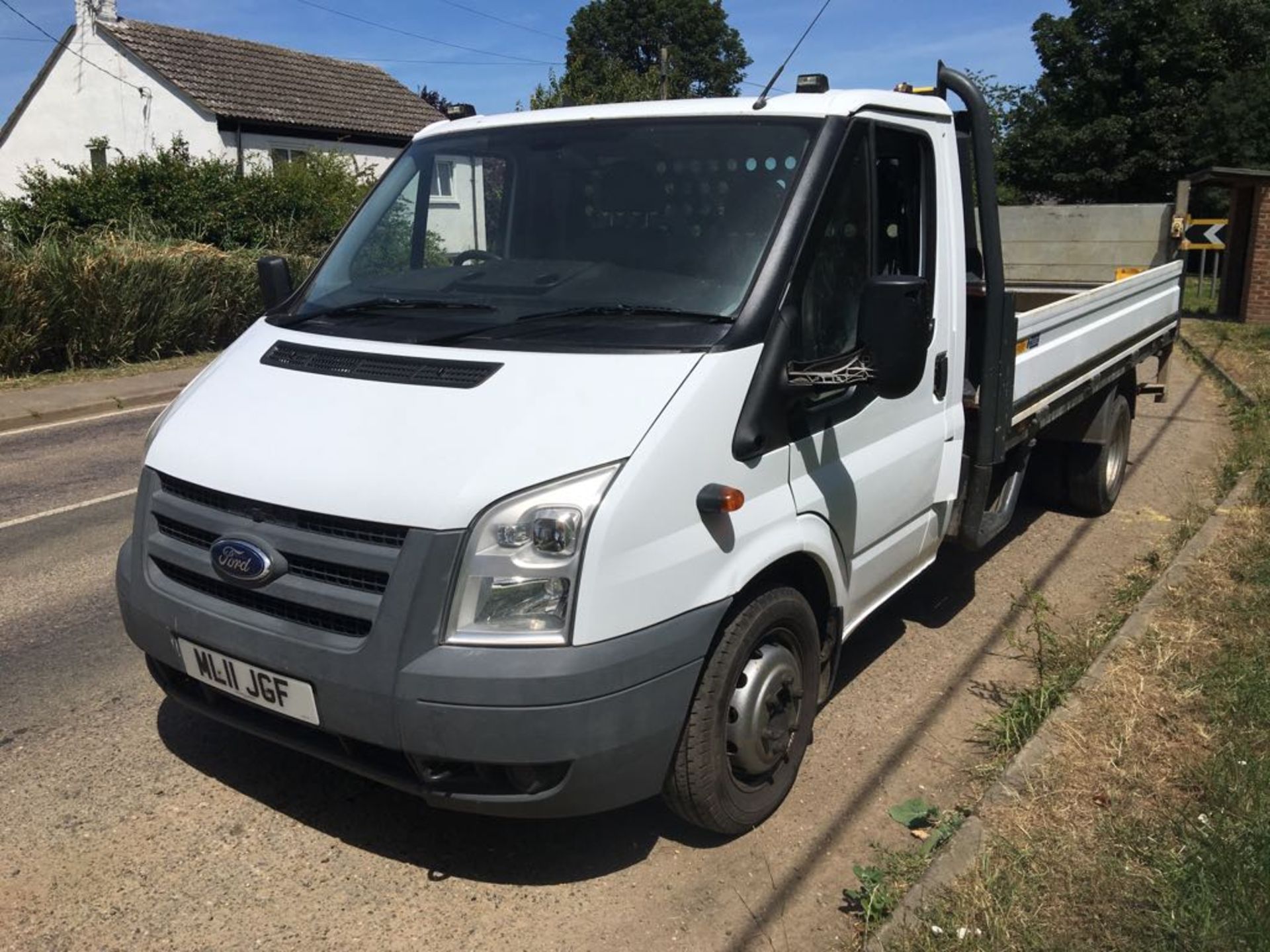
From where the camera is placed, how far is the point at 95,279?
1314 centimetres

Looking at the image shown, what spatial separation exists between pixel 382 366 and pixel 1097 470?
5159 mm

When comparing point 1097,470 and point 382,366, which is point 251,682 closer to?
point 382,366

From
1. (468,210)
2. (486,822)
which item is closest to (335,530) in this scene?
(486,822)

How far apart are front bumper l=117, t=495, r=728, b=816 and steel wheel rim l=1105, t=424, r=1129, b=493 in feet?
16.4

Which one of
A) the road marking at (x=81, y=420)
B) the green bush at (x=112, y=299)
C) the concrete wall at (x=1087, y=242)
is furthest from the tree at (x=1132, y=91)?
the road marking at (x=81, y=420)

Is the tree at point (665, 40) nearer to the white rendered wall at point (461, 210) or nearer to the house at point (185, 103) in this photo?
the house at point (185, 103)

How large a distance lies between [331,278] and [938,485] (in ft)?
8.14

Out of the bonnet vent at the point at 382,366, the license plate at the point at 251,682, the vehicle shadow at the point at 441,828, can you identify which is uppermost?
the bonnet vent at the point at 382,366

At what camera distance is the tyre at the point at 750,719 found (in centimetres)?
307

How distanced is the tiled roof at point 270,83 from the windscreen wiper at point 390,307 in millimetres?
25544

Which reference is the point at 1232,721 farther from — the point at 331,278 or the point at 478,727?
the point at 331,278

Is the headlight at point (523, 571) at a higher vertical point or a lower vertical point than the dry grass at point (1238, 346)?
higher

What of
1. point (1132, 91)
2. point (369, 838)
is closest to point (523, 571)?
point (369, 838)

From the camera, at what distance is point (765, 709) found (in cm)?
329
